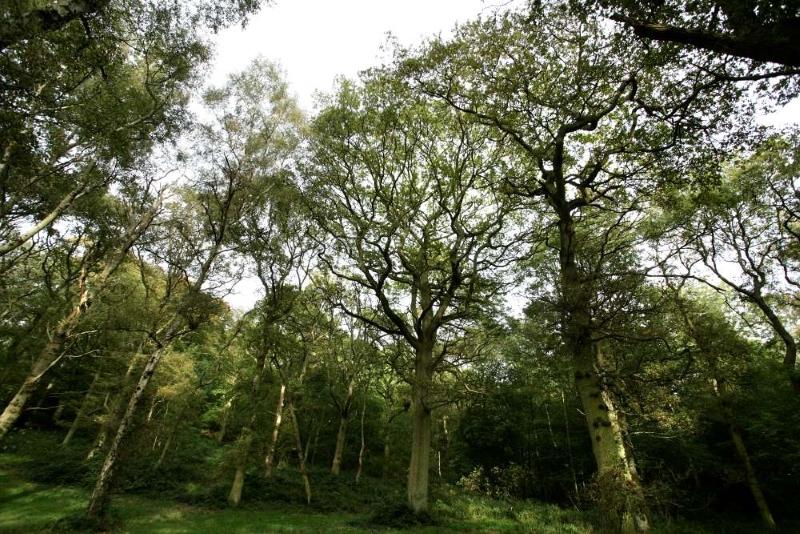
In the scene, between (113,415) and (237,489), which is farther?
(113,415)

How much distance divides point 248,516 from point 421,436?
25.8 feet

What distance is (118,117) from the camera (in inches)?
436

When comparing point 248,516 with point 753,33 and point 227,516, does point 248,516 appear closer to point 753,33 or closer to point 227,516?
point 227,516

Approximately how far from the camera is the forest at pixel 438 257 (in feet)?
27.6

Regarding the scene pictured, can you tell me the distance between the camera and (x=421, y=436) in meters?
14.7

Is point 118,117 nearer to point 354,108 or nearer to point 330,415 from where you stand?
point 354,108

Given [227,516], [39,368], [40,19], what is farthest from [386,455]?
[40,19]

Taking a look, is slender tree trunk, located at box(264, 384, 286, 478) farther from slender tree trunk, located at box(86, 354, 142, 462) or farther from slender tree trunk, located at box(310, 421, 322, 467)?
slender tree trunk, located at box(310, 421, 322, 467)

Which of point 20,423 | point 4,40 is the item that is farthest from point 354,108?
point 20,423

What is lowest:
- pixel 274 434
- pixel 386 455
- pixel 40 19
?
pixel 386 455

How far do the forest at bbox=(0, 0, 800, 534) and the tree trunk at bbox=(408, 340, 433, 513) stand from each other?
10 cm

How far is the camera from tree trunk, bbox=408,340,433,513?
1402 centimetres

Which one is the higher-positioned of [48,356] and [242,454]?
[48,356]

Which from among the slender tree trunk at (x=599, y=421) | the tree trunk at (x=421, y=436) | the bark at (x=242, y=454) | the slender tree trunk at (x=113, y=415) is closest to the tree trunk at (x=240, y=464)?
the bark at (x=242, y=454)
